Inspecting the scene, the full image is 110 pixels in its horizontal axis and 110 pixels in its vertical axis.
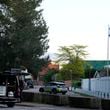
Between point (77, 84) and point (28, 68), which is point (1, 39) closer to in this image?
point (28, 68)

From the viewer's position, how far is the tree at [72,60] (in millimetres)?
138875

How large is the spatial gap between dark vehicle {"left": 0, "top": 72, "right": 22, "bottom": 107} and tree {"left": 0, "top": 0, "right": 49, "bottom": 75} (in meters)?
14.0

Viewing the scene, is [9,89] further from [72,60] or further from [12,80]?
[72,60]

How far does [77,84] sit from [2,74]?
80084mm

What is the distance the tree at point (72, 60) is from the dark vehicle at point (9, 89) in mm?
105371

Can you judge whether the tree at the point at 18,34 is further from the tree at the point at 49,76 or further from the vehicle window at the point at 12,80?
the tree at the point at 49,76

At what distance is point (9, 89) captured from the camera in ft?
103

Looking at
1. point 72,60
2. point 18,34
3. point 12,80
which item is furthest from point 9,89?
point 72,60

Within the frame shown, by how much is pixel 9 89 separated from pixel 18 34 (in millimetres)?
17589

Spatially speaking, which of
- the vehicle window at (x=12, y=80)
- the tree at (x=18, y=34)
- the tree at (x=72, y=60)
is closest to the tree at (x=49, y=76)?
the tree at (x=72, y=60)

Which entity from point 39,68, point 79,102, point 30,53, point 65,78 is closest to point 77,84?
point 65,78

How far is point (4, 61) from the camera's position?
49.9 m

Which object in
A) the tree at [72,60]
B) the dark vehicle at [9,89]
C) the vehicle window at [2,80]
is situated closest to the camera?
the dark vehicle at [9,89]

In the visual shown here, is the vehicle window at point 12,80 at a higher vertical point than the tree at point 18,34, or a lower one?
lower
